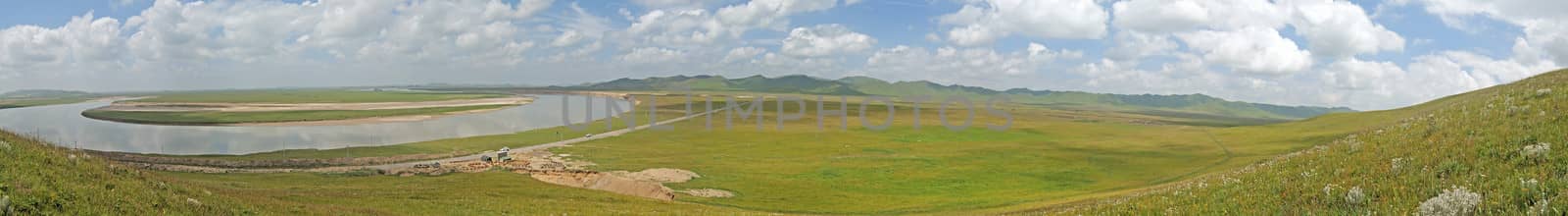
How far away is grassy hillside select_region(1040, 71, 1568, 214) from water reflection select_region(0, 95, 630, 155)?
126092mm

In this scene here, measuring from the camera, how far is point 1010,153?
101 m

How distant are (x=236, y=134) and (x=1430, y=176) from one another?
570ft

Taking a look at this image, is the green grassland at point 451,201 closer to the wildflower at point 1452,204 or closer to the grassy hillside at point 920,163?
the grassy hillside at point 920,163

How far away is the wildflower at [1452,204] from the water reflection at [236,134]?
129717mm

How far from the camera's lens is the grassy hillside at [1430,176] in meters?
10.5

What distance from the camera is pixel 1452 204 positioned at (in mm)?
10297

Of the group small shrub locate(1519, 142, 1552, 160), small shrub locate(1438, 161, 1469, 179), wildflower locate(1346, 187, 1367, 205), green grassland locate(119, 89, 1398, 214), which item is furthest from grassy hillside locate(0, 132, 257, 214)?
small shrub locate(1519, 142, 1552, 160)

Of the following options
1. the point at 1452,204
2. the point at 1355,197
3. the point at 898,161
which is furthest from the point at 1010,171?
the point at 1452,204

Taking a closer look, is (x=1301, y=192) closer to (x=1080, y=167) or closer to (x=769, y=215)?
(x=769, y=215)

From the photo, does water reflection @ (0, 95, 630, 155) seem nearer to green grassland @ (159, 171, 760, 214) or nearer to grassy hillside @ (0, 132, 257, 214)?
green grassland @ (159, 171, 760, 214)

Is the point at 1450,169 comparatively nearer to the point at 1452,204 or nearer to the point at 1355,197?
the point at 1355,197

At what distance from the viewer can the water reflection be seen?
Answer: 11881 cm

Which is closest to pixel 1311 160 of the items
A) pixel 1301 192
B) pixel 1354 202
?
pixel 1301 192

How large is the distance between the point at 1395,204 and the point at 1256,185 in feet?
15.1
